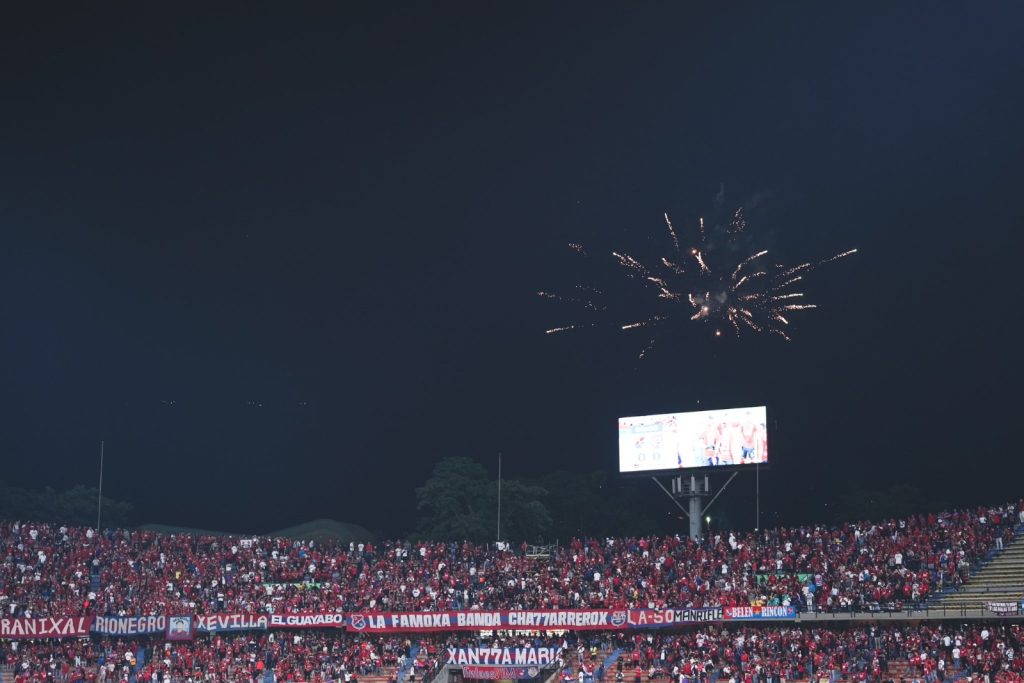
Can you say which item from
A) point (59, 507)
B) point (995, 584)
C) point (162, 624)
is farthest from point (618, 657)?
point (59, 507)

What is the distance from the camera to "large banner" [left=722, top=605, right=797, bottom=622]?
2154 inches

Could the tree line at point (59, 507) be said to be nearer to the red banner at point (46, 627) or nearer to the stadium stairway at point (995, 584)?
the red banner at point (46, 627)

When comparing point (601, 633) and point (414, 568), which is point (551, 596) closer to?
point (601, 633)

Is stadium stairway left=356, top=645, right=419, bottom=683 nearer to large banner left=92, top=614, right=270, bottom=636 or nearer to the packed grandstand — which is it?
the packed grandstand

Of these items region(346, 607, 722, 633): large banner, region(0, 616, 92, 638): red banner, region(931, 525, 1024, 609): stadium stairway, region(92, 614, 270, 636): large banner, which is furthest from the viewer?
region(92, 614, 270, 636): large banner

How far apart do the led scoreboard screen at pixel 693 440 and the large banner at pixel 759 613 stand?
8753mm

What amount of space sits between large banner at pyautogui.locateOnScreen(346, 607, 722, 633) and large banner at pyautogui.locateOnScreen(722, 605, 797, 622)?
54 cm

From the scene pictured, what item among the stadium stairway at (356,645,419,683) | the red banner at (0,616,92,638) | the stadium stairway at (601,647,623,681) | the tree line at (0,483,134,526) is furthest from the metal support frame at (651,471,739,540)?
the tree line at (0,483,134,526)

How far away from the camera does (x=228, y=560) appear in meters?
66.8

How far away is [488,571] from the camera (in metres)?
63.7

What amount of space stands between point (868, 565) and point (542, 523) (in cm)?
3375

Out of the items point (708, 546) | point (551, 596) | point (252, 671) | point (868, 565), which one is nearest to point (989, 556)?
point (868, 565)

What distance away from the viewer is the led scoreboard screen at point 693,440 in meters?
62.7

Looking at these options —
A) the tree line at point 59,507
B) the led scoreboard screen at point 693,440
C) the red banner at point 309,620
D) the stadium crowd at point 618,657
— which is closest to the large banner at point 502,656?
the stadium crowd at point 618,657
